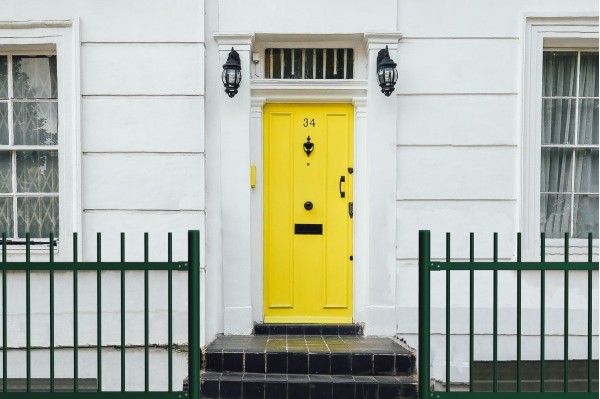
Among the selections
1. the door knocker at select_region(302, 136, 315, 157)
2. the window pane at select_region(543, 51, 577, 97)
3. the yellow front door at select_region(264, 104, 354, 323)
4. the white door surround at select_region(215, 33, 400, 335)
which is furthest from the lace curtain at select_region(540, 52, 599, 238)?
the door knocker at select_region(302, 136, 315, 157)

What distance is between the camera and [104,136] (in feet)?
17.3

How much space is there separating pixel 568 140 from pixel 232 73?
3.46 metres

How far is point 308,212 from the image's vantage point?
5652 millimetres

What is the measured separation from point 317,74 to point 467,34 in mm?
1515

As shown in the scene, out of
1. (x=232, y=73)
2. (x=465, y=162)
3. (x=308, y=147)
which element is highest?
(x=232, y=73)

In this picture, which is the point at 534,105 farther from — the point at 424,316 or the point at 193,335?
the point at 193,335

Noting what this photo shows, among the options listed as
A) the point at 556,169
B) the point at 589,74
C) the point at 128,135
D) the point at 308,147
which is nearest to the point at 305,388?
the point at 308,147

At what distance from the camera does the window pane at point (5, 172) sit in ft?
18.0

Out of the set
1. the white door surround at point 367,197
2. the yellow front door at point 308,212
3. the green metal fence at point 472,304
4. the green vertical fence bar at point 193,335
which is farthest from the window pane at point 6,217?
the green metal fence at point 472,304

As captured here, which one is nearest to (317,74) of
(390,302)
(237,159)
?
(237,159)

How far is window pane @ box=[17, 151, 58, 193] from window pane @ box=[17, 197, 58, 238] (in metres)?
0.11

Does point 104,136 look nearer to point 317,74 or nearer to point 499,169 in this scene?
point 317,74

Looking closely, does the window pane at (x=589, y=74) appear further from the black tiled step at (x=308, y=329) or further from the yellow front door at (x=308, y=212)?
the black tiled step at (x=308, y=329)

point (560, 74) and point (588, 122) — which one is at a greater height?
point (560, 74)
